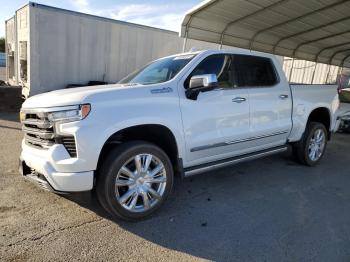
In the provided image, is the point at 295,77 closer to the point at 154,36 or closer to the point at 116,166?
the point at 154,36

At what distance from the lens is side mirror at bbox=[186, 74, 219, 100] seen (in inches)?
148

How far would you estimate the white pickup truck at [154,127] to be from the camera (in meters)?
3.24

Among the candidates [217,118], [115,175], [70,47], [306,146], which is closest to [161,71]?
[217,118]

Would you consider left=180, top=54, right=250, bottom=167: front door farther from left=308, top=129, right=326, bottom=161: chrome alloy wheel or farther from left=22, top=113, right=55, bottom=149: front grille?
left=308, top=129, right=326, bottom=161: chrome alloy wheel

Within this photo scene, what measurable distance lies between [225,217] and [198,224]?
0.39 meters

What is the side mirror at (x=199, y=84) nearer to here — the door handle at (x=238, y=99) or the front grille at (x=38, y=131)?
the door handle at (x=238, y=99)

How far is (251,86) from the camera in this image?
4.86 meters

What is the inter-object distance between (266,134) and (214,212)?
1.67 metres

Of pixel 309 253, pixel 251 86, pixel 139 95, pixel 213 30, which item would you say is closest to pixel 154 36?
pixel 213 30

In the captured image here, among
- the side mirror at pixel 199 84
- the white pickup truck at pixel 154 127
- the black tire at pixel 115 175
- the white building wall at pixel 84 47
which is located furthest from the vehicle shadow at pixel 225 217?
the white building wall at pixel 84 47

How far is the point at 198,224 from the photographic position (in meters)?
3.64

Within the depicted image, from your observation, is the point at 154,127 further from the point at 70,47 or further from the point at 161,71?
the point at 70,47

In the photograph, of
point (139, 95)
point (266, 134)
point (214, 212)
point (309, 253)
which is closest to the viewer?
point (309, 253)

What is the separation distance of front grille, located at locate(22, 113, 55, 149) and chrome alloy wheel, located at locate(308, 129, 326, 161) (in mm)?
4573
